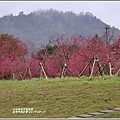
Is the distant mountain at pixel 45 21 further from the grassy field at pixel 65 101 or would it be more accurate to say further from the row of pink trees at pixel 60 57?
the grassy field at pixel 65 101

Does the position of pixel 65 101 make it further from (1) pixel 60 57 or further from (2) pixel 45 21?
(2) pixel 45 21

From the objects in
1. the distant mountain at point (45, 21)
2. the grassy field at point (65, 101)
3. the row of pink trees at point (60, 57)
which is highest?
the distant mountain at point (45, 21)

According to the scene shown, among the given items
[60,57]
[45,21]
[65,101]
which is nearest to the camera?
[65,101]

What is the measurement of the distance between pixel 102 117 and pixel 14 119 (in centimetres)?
141

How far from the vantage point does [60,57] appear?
16.9 m

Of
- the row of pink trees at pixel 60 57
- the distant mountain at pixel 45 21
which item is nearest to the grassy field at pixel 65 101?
the row of pink trees at pixel 60 57

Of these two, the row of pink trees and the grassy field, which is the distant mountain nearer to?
the row of pink trees

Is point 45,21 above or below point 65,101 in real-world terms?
above

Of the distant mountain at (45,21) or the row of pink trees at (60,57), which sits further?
the distant mountain at (45,21)

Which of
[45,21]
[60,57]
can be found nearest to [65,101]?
[60,57]

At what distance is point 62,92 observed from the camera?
276 inches

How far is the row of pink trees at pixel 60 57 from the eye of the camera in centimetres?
1398

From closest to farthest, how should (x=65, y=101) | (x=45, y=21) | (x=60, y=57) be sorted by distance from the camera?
1. (x=65, y=101)
2. (x=60, y=57)
3. (x=45, y=21)

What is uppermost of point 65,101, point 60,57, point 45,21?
point 45,21
